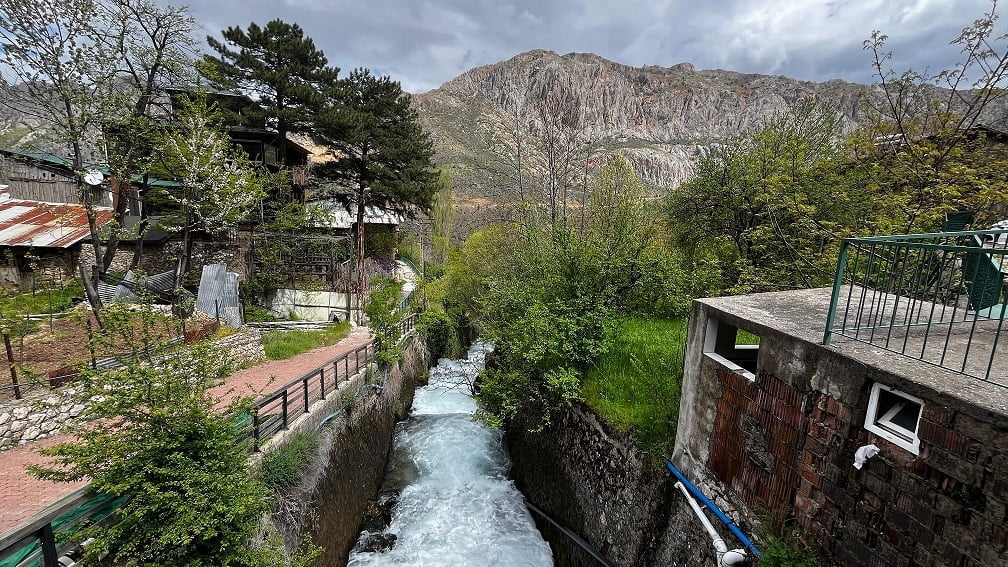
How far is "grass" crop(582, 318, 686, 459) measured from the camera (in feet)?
21.7

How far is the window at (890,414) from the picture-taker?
3.16 meters

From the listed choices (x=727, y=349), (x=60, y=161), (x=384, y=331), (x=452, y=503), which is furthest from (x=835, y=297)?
(x=60, y=161)

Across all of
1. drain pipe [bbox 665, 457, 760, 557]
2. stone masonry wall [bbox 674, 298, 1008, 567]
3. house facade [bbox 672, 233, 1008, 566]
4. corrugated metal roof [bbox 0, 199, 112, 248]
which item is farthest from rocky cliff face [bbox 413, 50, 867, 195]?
stone masonry wall [bbox 674, 298, 1008, 567]

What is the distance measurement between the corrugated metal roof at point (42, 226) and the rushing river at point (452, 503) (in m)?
13.6

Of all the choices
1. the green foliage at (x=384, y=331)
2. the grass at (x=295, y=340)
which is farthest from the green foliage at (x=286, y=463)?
the grass at (x=295, y=340)

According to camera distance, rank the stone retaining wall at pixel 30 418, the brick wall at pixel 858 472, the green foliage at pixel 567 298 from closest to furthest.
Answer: the brick wall at pixel 858 472, the stone retaining wall at pixel 30 418, the green foliage at pixel 567 298

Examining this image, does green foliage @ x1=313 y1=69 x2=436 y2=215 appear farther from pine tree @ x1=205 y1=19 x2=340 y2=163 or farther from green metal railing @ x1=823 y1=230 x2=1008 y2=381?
green metal railing @ x1=823 y1=230 x2=1008 y2=381

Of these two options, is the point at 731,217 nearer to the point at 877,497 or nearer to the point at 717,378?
the point at 717,378

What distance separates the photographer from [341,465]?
8250mm

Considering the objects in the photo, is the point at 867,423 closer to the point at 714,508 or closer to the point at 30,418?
the point at 714,508

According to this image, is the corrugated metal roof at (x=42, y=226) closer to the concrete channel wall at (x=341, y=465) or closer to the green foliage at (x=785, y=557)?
the concrete channel wall at (x=341, y=465)

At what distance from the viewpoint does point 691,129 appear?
10825cm

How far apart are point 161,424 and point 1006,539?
7.44m

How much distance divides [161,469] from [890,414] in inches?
280
